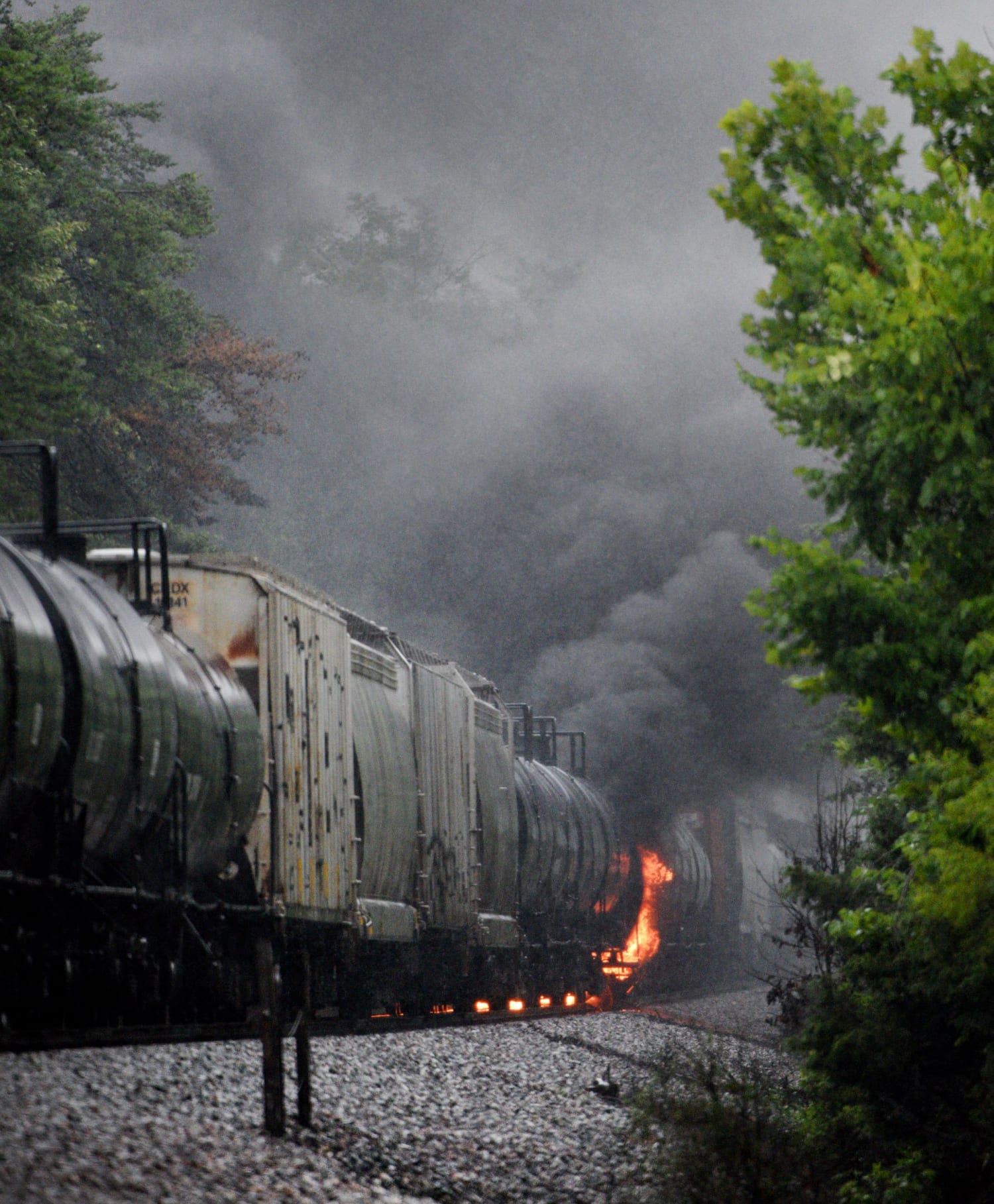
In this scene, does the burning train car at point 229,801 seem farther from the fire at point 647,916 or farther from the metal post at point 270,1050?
the fire at point 647,916

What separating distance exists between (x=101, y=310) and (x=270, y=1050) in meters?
28.8

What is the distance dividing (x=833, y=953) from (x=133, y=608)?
10.3 metres

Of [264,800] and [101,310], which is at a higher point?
[101,310]

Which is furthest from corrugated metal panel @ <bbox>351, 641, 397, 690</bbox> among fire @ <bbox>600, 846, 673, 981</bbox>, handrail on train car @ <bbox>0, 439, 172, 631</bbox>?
fire @ <bbox>600, 846, 673, 981</bbox>

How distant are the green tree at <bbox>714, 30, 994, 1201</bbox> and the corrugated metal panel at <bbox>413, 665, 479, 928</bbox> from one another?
6.60 metres

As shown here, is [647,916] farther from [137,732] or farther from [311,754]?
[137,732]

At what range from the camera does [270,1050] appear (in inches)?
333

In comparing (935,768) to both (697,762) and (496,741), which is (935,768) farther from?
(697,762)

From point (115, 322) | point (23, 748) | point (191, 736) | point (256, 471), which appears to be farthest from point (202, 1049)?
point (256, 471)

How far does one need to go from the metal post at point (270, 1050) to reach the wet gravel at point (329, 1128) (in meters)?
0.11

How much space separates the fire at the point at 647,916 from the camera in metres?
29.5

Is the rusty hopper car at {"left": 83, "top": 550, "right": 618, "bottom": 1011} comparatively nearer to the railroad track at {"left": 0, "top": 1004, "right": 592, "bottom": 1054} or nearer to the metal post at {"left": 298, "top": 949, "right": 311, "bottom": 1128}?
the railroad track at {"left": 0, "top": 1004, "right": 592, "bottom": 1054}

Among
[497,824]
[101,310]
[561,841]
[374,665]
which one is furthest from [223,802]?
[101,310]

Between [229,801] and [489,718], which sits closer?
[229,801]
